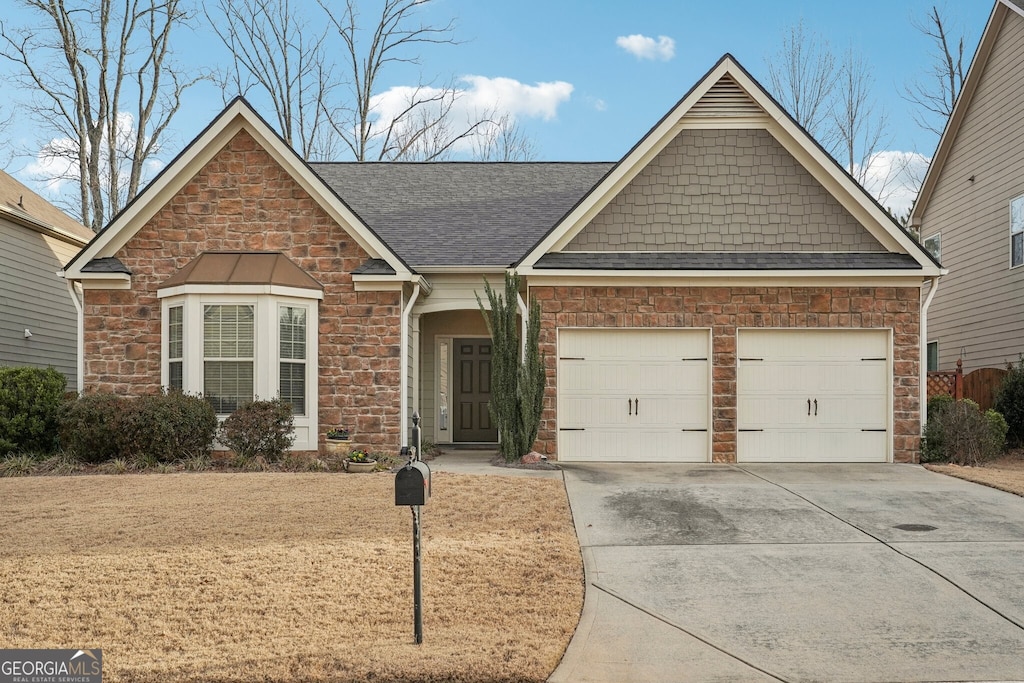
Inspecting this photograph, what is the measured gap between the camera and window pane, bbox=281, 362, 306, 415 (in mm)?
13500

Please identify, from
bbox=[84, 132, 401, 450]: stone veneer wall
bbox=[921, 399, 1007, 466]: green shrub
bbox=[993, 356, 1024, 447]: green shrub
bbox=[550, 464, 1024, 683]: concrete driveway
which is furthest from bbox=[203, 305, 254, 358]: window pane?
bbox=[993, 356, 1024, 447]: green shrub

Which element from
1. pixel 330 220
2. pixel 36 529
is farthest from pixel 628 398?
pixel 36 529

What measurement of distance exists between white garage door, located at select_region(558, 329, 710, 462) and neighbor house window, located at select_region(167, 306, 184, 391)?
5.71 metres

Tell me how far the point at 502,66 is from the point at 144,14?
10949 millimetres

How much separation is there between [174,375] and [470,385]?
5861 millimetres

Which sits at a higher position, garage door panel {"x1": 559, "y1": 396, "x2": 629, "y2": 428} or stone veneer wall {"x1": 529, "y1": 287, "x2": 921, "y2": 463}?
stone veneer wall {"x1": 529, "y1": 287, "x2": 921, "y2": 463}

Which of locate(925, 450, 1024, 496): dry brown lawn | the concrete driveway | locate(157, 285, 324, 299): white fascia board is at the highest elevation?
locate(157, 285, 324, 299): white fascia board

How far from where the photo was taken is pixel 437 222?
668 inches

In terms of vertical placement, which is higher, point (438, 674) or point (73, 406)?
point (73, 406)

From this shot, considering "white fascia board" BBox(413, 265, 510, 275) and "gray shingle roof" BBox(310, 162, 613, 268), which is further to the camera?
"gray shingle roof" BBox(310, 162, 613, 268)

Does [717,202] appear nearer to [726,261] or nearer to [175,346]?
[726,261]

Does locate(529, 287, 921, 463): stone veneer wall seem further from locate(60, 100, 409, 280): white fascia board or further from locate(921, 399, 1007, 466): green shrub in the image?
locate(60, 100, 409, 280): white fascia board

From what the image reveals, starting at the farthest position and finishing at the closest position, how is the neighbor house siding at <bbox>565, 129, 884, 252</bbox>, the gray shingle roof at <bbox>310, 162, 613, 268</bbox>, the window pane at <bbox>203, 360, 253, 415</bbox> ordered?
the gray shingle roof at <bbox>310, 162, 613, 268</bbox> < the neighbor house siding at <bbox>565, 129, 884, 252</bbox> < the window pane at <bbox>203, 360, 253, 415</bbox>

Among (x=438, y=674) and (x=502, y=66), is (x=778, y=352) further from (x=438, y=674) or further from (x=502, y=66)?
(x=502, y=66)
